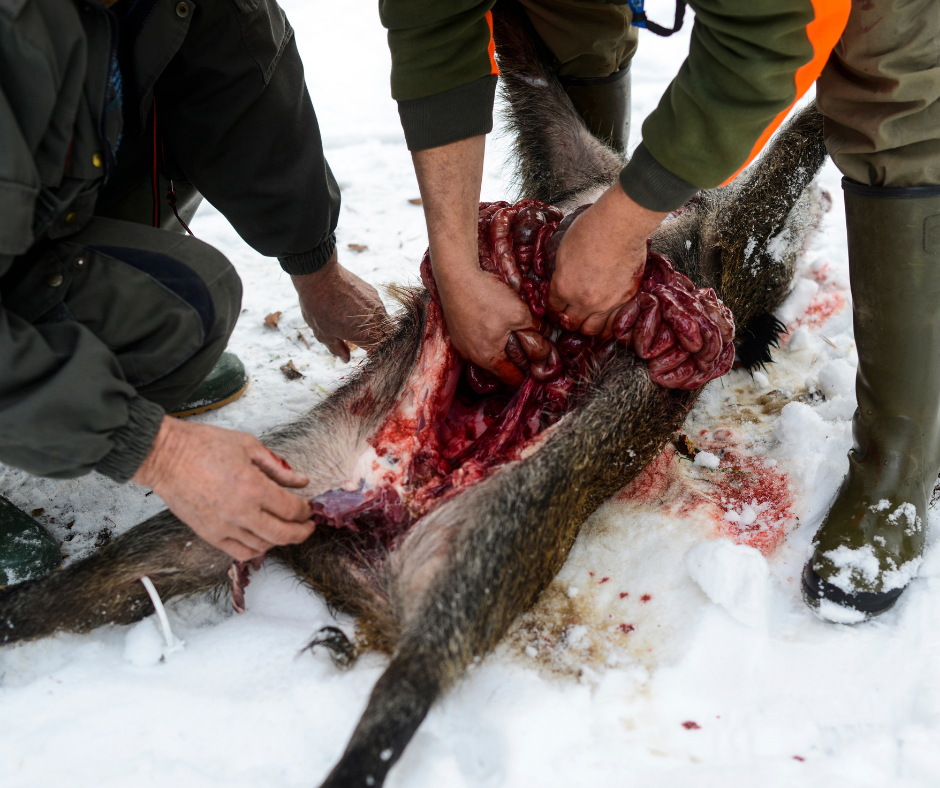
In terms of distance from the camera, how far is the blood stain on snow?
2.34 metres

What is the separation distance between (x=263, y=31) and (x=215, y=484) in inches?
66.7

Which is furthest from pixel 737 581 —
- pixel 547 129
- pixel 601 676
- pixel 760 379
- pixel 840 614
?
pixel 547 129

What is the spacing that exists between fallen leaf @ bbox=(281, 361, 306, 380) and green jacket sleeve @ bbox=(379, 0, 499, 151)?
1.44 m

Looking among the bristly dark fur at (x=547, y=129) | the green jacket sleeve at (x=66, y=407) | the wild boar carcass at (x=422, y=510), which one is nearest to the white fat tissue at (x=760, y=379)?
the wild boar carcass at (x=422, y=510)

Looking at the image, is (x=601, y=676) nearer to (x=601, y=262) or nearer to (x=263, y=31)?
(x=601, y=262)

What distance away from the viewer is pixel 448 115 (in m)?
2.10

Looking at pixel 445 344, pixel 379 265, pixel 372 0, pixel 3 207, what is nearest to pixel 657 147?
pixel 445 344

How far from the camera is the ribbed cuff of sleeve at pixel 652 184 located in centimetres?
176

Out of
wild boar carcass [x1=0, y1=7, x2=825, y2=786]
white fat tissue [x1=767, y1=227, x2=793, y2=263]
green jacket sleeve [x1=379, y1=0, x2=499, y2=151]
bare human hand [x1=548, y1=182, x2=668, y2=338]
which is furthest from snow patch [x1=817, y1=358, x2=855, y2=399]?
green jacket sleeve [x1=379, y1=0, x2=499, y2=151]

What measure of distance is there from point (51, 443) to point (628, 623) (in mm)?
1598

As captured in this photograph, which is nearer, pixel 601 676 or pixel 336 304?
pixel 601 676

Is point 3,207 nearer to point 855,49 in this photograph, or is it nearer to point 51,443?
point 51,443

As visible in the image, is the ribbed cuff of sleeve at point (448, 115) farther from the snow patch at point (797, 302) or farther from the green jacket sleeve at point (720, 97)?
the snow patch at point (797, 302)

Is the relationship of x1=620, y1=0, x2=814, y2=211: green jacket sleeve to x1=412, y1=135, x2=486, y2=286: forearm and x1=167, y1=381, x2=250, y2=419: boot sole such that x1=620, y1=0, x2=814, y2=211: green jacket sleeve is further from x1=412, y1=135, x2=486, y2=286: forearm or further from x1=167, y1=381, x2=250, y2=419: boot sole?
x1=167, y1=381, x2=250, y2=419: boot sole
